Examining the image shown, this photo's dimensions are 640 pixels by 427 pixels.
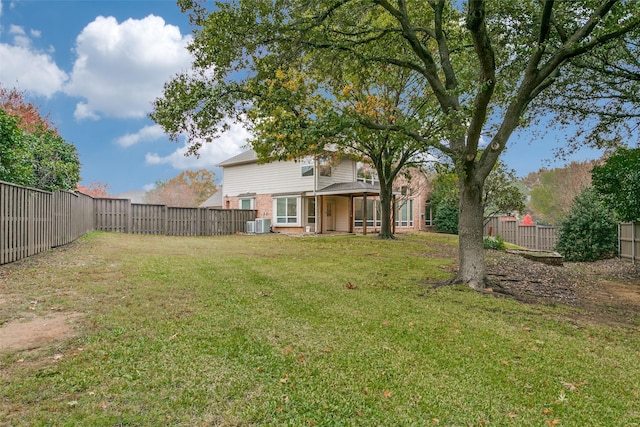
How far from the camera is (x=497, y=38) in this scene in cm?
893

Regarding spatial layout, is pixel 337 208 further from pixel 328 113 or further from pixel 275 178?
pixel 328 113

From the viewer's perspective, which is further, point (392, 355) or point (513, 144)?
point (513, 144)

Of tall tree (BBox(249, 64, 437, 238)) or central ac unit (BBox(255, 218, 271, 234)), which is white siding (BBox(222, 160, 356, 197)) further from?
tall tree (BBox(249, 64, 437, 238))

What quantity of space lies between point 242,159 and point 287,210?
5.82 metres

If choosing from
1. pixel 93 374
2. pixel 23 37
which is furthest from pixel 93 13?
pixel 93 374

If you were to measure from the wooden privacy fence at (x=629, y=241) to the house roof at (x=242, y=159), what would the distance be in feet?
67.4

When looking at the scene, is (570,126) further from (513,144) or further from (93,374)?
(93,374)

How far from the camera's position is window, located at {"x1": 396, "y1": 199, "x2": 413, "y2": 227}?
28438 millimetres

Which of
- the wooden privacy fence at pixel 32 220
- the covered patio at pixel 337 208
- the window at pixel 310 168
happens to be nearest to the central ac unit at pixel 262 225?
the covered patio at pixel 337 208

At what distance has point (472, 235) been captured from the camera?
7.62 meters

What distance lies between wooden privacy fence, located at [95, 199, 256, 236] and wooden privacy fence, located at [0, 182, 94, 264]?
6.69 meters

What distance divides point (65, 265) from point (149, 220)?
13.0 meters

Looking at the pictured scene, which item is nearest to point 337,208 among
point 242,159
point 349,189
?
point 349,189

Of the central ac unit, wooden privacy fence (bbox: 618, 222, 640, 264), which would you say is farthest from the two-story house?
wooden privacy fence (bbox: 618, 222, 640, 264)
